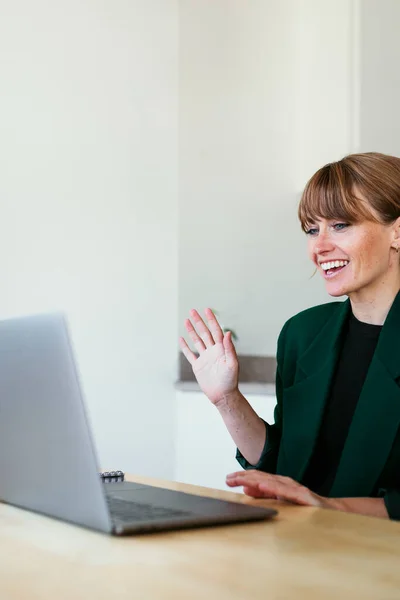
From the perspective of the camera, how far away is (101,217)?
3.76 m

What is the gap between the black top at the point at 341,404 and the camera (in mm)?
1950

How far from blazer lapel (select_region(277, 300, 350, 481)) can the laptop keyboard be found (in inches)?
26.5

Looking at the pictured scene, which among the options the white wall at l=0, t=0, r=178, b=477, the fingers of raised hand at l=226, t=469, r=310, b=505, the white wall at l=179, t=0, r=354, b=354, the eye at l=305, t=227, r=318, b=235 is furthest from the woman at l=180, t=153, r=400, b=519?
the white wall at l=0, t=0, r=178, b=477

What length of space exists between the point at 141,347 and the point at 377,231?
203 cm

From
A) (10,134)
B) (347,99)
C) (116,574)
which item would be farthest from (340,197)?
(10,134)

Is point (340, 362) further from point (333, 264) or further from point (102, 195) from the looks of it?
point (102, 195)

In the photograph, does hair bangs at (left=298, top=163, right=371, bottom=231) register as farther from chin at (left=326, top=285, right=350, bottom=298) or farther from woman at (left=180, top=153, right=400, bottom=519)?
chin at (left=326, top=285, right=350, bottom=298)

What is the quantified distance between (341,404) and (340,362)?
4.0 inches

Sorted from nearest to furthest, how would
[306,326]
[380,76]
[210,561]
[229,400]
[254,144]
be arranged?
[210,561] < [229,400] < [306,326] < [380,76] < [254,144]

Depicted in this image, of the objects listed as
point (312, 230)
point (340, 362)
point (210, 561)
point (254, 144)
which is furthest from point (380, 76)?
point (210, 561)

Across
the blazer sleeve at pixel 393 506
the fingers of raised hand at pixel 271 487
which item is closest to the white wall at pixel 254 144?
the blazer sleeve at pixel 393 506

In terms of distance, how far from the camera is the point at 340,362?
2027mm

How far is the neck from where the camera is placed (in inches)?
80.7

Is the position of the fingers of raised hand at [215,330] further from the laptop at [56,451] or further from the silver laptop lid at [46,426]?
the silver laptop lid at [46,426]
